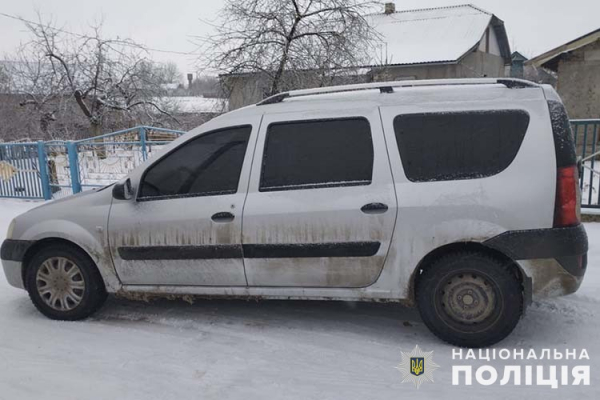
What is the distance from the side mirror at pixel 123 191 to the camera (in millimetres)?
3697

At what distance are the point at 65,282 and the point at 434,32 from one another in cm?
2578

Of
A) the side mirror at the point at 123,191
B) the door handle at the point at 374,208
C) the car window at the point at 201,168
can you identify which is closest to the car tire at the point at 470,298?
the door handle at the point at 374,208

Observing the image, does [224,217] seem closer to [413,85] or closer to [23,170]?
[413,85]

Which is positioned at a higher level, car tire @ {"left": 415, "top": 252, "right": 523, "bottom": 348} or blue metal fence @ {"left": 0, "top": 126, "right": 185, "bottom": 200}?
blue metal fence @ {"left": 0, "top": 126, "right": 185, "bottom": 200}

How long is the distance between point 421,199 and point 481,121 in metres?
0.68

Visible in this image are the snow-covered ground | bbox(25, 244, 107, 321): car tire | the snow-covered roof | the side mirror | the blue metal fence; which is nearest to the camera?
the snow-covered ground

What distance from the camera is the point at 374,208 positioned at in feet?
10.6

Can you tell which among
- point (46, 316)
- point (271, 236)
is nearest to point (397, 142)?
point (271, 236)

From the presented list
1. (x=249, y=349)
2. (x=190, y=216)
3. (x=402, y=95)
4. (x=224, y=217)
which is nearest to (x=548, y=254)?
(x=402, y=95)

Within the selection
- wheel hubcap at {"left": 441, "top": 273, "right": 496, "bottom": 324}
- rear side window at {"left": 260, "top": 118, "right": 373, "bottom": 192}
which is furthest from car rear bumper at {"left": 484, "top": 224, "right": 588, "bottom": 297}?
rear side window at {"left": 260, "top": 118, "right": 373, "bottom": 192}

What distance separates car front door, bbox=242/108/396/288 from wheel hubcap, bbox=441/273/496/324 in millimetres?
506

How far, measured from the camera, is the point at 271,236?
11.2ft

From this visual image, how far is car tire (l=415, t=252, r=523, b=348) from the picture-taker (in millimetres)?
3152

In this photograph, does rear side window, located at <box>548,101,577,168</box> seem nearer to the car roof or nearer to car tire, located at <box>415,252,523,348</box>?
the car roof
